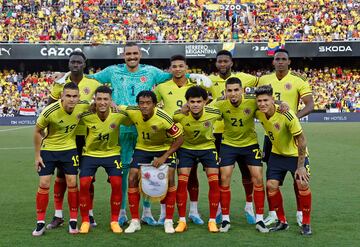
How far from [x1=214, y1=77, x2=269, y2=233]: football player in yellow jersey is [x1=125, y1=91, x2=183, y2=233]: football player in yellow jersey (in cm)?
62

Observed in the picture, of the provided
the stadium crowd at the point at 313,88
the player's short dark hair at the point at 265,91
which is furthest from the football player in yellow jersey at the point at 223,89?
the stadium crowd at the point at 313,88

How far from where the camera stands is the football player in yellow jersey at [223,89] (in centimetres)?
717

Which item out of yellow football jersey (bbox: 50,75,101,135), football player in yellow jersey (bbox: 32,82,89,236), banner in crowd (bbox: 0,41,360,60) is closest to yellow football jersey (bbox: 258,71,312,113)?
yellow football jersey (bbox: 50,75,101,135)

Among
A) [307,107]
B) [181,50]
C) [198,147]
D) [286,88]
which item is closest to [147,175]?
[198,147]

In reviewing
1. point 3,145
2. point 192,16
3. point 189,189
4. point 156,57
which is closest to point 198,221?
point 189,189

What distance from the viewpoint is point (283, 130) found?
647 centimetres

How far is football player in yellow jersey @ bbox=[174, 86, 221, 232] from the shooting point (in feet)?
21.9

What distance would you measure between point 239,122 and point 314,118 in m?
24.9

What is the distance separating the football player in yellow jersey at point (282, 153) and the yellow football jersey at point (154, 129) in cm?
108

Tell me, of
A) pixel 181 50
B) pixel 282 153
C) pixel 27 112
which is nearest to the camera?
pixel 282 153

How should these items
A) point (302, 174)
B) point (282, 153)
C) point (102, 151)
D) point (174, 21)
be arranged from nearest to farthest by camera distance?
point (302, 174)
point (282, 153)
point (102, 151)
point (174, 21)

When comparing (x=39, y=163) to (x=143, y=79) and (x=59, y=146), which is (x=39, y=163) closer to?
(x=59, y=146)

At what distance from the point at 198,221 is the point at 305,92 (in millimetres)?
2130

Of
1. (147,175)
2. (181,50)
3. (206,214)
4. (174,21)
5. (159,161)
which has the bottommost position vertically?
(206,214)
